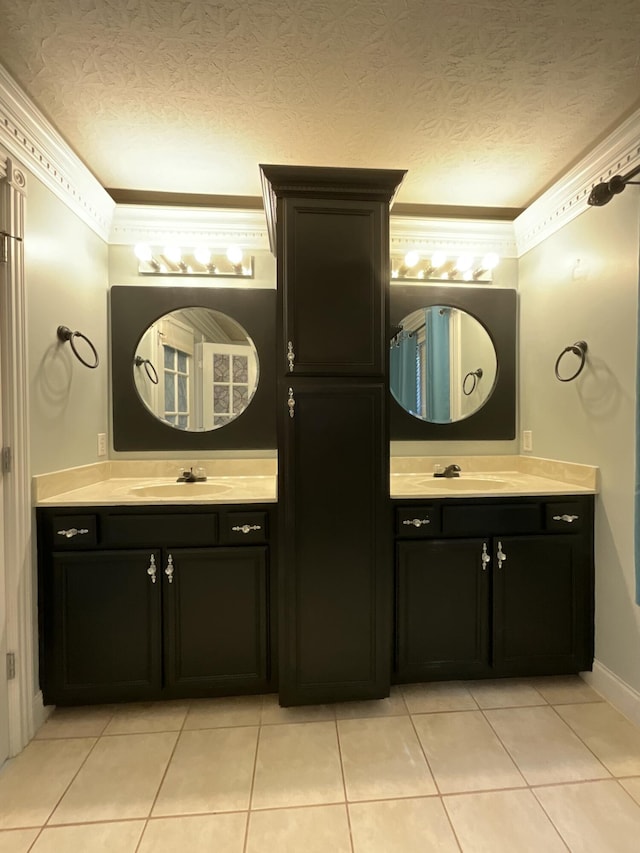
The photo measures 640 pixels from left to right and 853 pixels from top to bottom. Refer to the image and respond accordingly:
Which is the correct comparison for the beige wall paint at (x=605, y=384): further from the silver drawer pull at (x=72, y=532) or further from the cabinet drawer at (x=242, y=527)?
the silver drawer pull at (x=72, y=532)

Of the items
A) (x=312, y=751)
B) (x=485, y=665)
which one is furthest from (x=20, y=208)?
(x=485, y=665)

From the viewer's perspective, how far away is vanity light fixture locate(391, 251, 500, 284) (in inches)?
94.0

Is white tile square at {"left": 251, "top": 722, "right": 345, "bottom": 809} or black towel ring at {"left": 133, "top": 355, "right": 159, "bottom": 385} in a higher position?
black towel ring at {"left": 133, "top": 355, "right": 159, "bottom": 385}

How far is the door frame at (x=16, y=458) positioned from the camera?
1507 millimetres

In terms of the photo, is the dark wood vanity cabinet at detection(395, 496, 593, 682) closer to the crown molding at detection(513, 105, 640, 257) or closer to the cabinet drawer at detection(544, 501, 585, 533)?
the cabinet drawer at detection(544, 501, 585, 533)

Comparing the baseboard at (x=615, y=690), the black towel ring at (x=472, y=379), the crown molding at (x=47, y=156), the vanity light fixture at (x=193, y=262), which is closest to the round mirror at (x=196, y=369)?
the vanity light fixture at (x=193, y=262)

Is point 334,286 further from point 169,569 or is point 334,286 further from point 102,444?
point 102,444

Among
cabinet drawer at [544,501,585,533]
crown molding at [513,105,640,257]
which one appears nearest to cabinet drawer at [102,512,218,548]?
cabinet drawer at [544,501,585,533]

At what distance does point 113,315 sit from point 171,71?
1.25 metres

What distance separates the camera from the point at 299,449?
5.40 feet

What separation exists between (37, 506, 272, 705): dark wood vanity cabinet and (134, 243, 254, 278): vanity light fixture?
4.50 feet

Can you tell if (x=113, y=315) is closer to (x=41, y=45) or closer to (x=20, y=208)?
(x=20, y=208)

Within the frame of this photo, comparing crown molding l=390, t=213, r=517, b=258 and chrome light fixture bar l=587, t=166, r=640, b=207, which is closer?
chrome light fixture bar l=587, t=166, r=640, b=207

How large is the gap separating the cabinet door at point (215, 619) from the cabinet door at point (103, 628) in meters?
0.07
